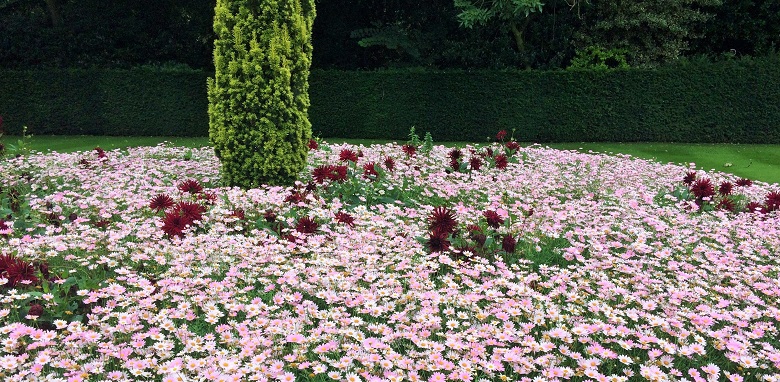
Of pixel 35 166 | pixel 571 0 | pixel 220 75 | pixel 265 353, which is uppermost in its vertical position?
pixel 571 0

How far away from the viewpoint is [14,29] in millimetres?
18250

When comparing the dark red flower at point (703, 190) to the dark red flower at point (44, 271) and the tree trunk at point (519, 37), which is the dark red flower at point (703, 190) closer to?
the dark red flower at point (44, 271)

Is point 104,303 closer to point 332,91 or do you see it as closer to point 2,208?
point 2,208

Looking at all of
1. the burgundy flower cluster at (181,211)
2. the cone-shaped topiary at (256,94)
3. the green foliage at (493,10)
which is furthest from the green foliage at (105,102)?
the burgundy flower cluster at (181,211)

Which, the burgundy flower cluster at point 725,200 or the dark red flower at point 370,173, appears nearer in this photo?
the burgundy flower cluster at point 725,200

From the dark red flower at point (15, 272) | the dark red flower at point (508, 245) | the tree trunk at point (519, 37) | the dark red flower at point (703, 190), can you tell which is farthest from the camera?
the tree trunk at point (519, 37)

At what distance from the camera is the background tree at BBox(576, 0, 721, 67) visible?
16391mm

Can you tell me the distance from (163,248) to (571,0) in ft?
52.7

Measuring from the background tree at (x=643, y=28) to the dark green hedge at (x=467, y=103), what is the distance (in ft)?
6.10

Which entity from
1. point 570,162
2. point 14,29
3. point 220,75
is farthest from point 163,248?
point 14,29

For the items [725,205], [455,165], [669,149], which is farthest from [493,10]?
[725,205]

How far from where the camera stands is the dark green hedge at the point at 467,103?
1488cm

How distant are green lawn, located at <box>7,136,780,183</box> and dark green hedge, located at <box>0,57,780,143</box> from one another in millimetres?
619

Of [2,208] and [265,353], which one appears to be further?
[2,208]
